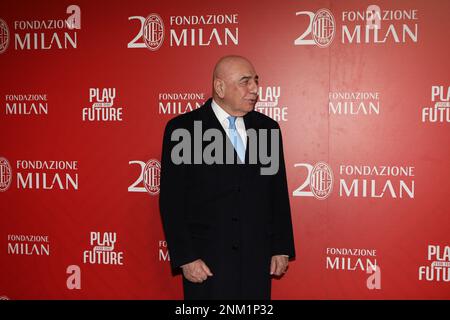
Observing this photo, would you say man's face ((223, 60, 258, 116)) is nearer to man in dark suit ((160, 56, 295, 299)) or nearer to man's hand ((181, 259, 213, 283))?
man in dark suit ((160, 56, 295, 299))

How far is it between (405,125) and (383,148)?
0.18m

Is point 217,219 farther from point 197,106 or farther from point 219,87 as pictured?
point 197,106

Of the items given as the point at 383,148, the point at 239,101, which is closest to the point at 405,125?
the point at 383,148

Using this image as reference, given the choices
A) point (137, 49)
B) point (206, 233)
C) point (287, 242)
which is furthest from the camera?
point (137, 49)

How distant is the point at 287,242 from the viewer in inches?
81.9

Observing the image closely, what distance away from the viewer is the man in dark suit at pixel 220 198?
1.92m

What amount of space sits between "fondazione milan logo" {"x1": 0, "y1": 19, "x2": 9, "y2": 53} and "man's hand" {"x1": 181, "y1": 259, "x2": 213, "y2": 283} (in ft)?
6.41

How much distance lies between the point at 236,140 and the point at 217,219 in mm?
373

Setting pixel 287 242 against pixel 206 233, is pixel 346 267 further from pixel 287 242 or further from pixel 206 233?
pixel 206 233

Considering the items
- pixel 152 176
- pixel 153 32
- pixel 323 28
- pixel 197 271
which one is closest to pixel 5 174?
pixel 152 176

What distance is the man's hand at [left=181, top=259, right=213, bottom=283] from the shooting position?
74.9 inches

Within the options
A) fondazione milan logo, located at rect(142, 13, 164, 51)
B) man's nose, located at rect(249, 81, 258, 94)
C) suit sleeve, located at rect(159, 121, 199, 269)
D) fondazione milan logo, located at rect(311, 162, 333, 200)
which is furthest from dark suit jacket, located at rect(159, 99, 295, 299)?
fondazione milan logo, located at rect(142, 13, 164, 51)

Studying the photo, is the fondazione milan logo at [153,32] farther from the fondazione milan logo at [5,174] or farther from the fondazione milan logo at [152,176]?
the fondazione milan logo at [5,174]

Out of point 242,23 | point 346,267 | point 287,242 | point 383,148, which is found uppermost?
point 242,23
